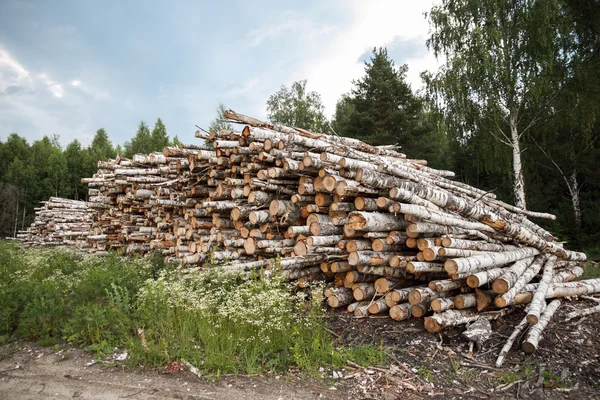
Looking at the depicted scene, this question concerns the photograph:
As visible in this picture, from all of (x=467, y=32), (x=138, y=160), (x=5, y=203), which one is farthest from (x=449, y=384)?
(x=5, y=203)

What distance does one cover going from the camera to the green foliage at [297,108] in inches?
1281

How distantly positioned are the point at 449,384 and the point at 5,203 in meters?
34.1

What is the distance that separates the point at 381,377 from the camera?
3.28 metres

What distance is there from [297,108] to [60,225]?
22.4m

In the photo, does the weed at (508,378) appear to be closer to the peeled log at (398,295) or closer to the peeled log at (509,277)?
the peeled log at (509,277)

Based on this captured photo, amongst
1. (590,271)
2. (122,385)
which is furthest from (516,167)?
(122,385)

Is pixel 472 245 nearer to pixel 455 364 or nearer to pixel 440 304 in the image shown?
pixel 440 304

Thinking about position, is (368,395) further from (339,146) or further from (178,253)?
(178,253)

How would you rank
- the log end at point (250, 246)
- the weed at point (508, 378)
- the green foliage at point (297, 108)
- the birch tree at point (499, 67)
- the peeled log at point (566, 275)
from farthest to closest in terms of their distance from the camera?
the green foliage at point (297, 108) < the birch tree at point (499, 67) < the log end at point (250, 246) < the peeled log at point (566, 275) < the weed at point (508, 378)

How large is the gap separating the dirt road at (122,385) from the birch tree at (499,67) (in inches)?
540

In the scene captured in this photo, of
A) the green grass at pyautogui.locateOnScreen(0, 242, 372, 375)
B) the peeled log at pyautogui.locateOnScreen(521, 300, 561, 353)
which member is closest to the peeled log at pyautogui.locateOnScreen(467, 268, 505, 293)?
the peeled log at pyautogui.locateOnScreen(521, 300, 561, 353)

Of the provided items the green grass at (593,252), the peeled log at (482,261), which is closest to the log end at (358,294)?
the peeled log at (482,261)

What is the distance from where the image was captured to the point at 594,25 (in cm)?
1251

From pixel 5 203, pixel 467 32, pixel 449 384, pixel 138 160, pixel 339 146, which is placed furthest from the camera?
pixel 5 203
